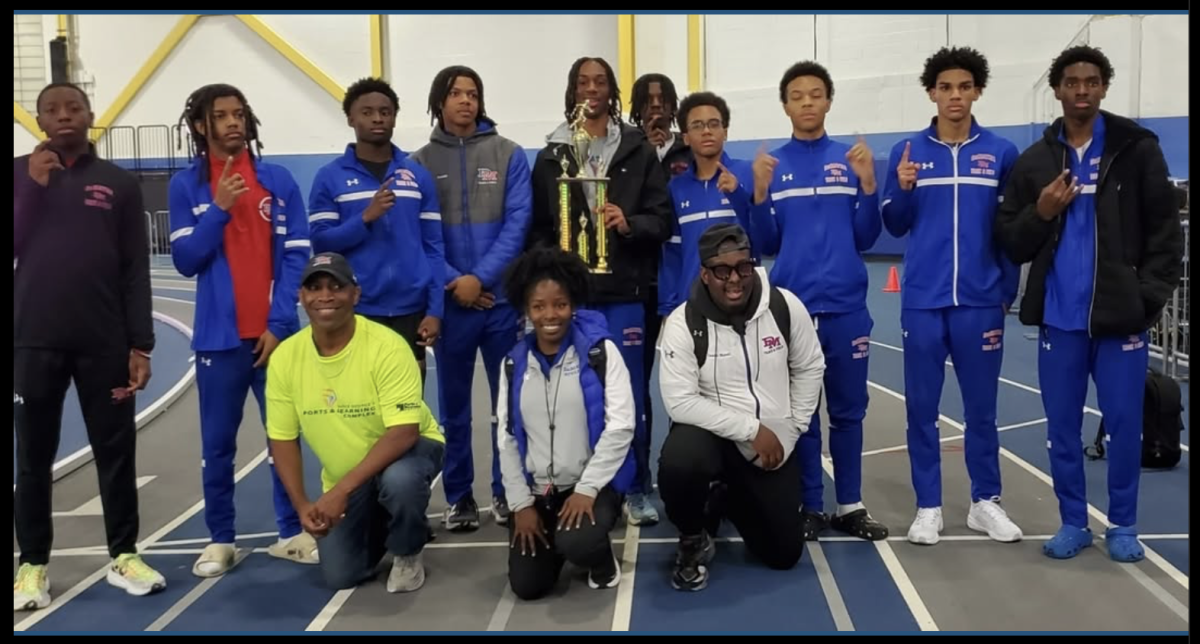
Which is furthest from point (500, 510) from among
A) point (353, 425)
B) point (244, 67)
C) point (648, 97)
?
point (244, 67)

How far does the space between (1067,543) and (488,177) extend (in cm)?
279

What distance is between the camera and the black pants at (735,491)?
3494mm

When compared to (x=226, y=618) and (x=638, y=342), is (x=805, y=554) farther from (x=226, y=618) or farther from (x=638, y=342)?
(x=226, y=618)

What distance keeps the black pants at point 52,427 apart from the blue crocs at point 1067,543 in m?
3.52

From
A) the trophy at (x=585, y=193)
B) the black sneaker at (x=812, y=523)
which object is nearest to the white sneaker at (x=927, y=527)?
the black sneaker at (x=812, y=523)

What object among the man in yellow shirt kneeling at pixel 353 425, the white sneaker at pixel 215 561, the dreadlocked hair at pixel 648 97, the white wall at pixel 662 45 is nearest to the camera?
the man in yellow shirt kneeling at pixel 353 425

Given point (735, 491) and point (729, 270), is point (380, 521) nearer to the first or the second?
point (735, 491)

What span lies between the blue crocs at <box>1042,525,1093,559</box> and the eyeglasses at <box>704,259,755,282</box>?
1.61 m

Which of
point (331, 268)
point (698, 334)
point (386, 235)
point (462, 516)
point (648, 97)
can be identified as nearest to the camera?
point (331, 268)

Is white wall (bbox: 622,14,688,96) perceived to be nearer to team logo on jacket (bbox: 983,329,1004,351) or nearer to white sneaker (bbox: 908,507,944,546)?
team logo on jacket (bbox: 983,329,1004,351)

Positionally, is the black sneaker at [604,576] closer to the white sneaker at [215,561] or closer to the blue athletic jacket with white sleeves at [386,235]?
the blue athletic jacket with white sleeves at [386,235]

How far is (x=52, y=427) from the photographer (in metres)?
3.38

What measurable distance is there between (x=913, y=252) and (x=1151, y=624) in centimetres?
160

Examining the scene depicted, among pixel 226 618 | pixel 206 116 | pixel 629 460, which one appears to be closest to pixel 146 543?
pixel 226 618
